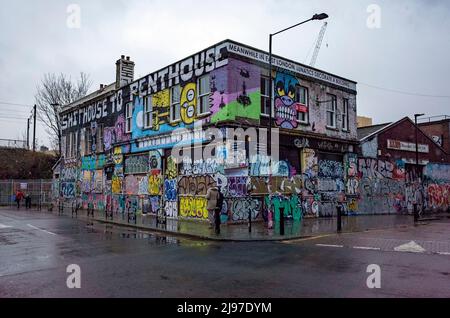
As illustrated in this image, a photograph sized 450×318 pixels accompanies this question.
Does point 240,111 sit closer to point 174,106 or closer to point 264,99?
point 264,99

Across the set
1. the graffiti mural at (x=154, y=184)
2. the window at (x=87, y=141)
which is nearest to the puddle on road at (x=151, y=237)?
the graffiti mural at (x=154, y=184)

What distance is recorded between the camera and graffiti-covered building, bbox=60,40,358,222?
60.9 ft

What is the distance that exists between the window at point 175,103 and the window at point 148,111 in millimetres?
2181

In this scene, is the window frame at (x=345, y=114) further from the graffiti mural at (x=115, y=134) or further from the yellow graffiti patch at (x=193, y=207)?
the graffiti mural at (x=115, y=134)

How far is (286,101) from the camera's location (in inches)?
829

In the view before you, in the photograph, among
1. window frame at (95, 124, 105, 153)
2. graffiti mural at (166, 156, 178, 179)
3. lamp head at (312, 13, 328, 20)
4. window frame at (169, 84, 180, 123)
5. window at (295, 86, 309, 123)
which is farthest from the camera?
window frame at (95, 124, 105, 153)

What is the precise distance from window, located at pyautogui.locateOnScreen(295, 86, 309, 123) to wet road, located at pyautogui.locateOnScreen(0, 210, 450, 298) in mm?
9208

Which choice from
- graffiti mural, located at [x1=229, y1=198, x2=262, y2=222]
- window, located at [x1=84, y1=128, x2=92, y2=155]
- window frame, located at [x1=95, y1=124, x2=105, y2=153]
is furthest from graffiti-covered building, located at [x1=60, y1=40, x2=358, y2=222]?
window, located at [x1=84, y1=128, x2=92, y2=155]

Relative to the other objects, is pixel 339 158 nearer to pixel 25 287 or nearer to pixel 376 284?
pixel 376 284

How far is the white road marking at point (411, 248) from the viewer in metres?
11.4

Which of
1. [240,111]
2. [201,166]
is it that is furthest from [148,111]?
[240,111]

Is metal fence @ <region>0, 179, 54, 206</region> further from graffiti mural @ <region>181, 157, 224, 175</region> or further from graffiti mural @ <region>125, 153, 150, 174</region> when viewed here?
graffiti mural @ <region>181, 157, 224, 175</region>

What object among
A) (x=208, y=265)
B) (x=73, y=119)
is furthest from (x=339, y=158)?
(x=73, y=119)
